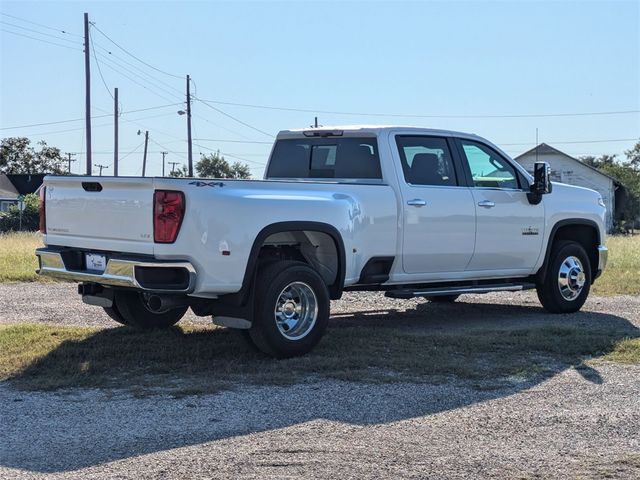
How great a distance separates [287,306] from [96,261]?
1.62 m

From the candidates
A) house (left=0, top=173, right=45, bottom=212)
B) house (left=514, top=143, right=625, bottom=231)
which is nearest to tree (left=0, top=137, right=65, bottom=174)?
house (left=0, top=173, right=45, bottom=212)

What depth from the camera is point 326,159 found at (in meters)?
9.12

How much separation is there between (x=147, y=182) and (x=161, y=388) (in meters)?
1.56

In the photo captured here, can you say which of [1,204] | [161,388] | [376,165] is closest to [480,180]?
[376,165]

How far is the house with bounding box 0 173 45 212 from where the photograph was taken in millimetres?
72125

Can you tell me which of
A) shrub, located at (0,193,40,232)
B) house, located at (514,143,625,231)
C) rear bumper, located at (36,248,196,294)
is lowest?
shrub, located at (0,193,40,232)

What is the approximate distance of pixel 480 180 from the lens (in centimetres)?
941

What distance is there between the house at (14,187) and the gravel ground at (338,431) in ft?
226

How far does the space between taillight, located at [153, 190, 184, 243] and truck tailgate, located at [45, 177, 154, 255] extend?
63mm

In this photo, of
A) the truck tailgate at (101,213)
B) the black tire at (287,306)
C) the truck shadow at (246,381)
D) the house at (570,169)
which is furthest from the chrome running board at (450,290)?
the house at (570,169)

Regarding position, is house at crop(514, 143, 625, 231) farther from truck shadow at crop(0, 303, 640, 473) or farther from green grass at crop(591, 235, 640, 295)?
truck shadow at crop(0, 303, 640, 473)

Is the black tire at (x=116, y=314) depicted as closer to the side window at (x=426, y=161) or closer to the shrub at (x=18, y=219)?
the side window at (x=426, y=161)

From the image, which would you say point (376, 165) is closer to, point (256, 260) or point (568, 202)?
point (256, 260)

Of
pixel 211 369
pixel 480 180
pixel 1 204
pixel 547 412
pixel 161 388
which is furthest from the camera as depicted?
pixel 1 204
